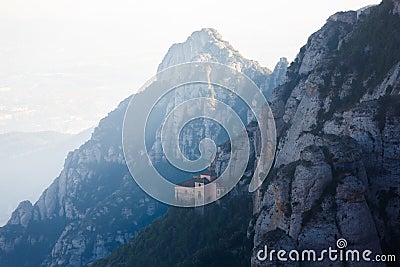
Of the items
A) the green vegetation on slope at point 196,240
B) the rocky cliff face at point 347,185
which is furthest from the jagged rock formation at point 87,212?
the rocky cliff face at point 347,185

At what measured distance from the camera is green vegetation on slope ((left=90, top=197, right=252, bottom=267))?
73.6 metres

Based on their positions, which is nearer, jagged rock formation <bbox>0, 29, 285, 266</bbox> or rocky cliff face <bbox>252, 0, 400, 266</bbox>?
rocky cliff face <bbox>252, 0, 400, 266</bbox>

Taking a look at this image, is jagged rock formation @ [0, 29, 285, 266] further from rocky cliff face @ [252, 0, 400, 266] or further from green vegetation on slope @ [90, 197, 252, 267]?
rocky cliff face @ [252, 0, 400, 266]

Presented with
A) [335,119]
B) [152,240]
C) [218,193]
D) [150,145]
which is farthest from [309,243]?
[150,145]

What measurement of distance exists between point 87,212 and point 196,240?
85.8 m

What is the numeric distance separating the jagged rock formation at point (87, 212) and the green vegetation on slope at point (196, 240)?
48856 mm

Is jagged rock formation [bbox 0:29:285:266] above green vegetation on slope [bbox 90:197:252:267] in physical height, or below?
above

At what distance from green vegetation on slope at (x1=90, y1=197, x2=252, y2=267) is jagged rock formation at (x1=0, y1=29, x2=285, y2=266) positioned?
160 ft

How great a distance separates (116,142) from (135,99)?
15.1m

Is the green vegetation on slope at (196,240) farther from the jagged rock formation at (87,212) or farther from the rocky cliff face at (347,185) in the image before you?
the jagged rock formation at (87,212)

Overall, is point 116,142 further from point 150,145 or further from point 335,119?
point 335,119

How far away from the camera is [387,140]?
41594 millimetres

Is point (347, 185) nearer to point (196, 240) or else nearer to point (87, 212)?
point (196, 240)

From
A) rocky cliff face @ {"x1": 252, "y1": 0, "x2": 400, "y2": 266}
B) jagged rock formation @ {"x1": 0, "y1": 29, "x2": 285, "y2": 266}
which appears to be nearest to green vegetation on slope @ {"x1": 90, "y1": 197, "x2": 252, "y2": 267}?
rocky cliff face @ {"x1": 252, "y1": 0, "x2": 400, "y2": 266}
